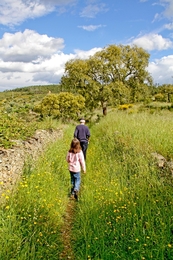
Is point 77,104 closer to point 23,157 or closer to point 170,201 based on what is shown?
point 23,157

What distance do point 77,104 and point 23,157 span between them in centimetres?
1758

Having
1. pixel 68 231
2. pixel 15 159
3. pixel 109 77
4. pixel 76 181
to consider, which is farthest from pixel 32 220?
pixel 109 77

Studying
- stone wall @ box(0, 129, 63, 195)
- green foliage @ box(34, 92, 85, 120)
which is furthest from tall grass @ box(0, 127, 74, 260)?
green foliage @ box(34, 92, 85, 120)

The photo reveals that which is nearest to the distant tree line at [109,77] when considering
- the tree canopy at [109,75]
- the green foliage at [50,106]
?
the tree canopy at [109,75]

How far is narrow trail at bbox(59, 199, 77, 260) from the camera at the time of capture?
14.0 ft

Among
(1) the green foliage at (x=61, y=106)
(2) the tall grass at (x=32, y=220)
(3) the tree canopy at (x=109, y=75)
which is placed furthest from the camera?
(3) the tree canopy at (x=109, y=75)

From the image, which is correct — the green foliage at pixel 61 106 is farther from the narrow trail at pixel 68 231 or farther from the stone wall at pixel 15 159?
the narrow trail at pixel 68 231

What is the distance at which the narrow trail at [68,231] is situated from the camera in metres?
4.28

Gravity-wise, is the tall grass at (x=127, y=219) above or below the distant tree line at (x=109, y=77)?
below

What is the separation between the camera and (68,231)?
5.03m

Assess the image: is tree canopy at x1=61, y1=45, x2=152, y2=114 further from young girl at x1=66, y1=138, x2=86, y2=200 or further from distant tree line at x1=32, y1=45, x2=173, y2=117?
young girl at x1=66, y1=138, x2=86, y2=200

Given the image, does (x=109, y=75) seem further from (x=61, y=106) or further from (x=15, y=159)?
(x=15, y=159)

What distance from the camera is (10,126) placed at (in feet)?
29.2

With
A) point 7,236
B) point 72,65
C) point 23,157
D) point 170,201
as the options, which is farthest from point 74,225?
point 72,65
